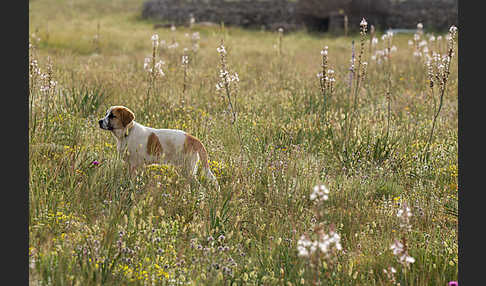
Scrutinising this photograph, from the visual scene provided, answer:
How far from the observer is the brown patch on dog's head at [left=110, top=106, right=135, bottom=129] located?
397 centimetres

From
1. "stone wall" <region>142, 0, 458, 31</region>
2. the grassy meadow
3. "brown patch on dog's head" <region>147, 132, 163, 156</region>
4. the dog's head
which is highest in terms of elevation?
"stone wall" <region>142, 0, 458, 31</region>

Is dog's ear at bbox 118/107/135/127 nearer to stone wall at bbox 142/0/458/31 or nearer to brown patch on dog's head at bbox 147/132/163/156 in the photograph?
brown patch on dog's head at bbox 147/132/163/156

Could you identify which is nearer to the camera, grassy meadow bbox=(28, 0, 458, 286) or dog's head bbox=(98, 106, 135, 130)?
grassy meadow bbox=(28, 0, 458, 286)

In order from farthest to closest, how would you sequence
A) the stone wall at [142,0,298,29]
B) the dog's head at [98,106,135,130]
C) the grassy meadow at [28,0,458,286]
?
the stone wall at [142,0,298,29], the dog's head at [98,106,135,130], the grassy meadow at [28,0,458,286]

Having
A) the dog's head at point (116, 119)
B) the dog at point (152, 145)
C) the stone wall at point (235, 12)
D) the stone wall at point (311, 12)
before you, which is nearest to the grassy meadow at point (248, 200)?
the dog at point (152, 145)

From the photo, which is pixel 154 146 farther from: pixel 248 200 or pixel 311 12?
pixel 311 12

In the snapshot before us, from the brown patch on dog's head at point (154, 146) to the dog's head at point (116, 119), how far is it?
226 millimetres

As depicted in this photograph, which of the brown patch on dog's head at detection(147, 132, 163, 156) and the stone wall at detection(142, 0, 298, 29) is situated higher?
the stone wall at detection(142, 0, 298, 29)

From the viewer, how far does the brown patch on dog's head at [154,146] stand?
4016 millimetres

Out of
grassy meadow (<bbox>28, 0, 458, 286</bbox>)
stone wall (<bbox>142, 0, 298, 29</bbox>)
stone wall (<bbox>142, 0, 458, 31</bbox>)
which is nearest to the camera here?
grassy meadow (<bbox>28, 0, 458, 286</bbox>)

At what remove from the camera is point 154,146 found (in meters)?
4.01

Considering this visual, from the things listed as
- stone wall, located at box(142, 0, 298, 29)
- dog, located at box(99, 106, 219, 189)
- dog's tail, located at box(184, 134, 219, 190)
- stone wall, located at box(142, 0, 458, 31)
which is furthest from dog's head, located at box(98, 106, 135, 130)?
stone wall, located at box(142, 0, 298, 29)

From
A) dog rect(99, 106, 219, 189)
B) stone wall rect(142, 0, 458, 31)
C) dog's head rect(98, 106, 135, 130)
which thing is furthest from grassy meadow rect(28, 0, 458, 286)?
stone wall rect(142, 0, 458, 31)
